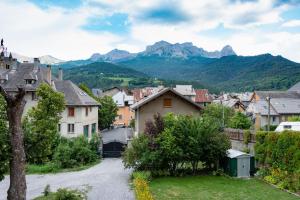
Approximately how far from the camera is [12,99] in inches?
782

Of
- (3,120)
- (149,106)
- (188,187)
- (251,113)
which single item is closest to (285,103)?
(251,113)

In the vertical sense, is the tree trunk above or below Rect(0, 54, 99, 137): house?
below

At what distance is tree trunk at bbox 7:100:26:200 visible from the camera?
801 inches

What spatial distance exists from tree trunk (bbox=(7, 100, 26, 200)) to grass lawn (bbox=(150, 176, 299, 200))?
10.2m

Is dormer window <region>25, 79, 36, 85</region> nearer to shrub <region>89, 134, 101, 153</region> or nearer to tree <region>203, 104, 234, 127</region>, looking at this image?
shrub <region>89, 134, 101, 153</region>

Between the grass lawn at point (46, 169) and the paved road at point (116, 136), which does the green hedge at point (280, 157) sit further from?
the paved road at point (116, 136)

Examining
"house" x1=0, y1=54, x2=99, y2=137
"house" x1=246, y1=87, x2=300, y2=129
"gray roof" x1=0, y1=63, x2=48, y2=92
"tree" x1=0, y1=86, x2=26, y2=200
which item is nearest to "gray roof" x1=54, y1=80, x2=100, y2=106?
"house" x1=0, y1=54, x2=99, y2=137

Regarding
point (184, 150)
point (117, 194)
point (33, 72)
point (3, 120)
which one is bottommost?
point (117, 194)

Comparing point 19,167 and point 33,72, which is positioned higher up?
point 33,72

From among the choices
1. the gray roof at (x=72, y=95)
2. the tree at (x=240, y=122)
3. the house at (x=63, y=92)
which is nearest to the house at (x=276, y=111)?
the tree at (x=240, y=122)

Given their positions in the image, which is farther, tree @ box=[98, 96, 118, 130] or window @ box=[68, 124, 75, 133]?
tree @ box=[98, 96, 118, 130]

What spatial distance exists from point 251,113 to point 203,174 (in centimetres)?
5410

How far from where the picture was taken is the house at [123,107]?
10619 cm

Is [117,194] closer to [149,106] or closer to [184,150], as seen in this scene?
[184,150]
